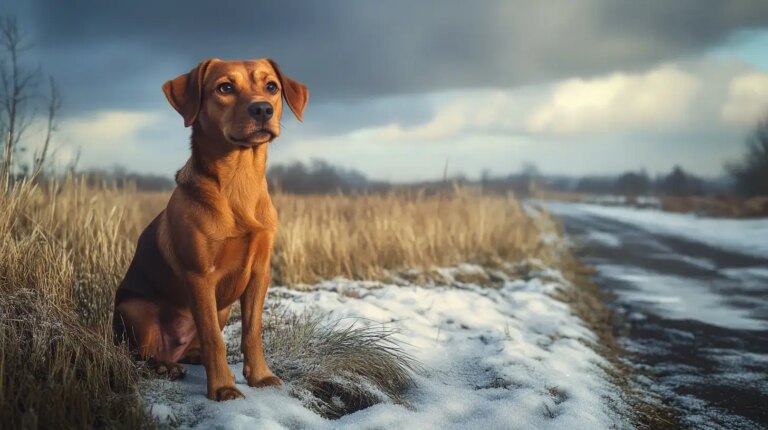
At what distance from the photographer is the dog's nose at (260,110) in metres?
2.57

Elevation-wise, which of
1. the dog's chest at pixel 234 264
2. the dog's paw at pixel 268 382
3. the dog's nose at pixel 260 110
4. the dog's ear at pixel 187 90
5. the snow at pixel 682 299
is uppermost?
the dog's ear at pixel 187 90

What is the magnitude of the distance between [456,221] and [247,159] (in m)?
6.88

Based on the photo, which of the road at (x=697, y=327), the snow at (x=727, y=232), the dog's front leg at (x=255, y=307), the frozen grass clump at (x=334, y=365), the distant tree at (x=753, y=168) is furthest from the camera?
the distant tree at (x=753, y=168)

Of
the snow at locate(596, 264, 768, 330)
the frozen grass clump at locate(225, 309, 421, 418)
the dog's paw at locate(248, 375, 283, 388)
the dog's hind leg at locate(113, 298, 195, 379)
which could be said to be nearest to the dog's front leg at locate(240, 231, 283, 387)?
the dog's paw at locate(248, 375, 283, 388)

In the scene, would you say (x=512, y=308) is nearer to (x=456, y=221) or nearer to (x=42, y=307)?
(x=456, y=221)

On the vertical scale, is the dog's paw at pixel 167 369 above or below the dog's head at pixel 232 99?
below

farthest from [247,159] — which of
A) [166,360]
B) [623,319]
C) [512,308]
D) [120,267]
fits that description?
[623,319]

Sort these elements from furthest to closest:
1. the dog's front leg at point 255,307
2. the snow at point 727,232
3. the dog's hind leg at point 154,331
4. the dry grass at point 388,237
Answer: the snow at point 727,232 → the dry grass at point 388,237 → the dog's hind leg at point 154,331 → the dog's front leg at point 255,307

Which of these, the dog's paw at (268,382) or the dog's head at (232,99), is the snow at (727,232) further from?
the dog's head at (232,99)

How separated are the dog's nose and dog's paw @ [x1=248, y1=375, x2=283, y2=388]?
1.26 meters

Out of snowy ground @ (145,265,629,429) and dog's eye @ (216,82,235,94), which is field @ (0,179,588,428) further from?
dog's eye @ (216,82,235,94)

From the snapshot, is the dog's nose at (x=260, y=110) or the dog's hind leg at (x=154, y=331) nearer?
the dog's nose at (x=260, y=110)

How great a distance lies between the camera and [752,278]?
9859mm

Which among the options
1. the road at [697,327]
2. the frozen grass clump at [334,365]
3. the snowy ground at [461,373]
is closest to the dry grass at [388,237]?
the snowy ground at [461,373]
